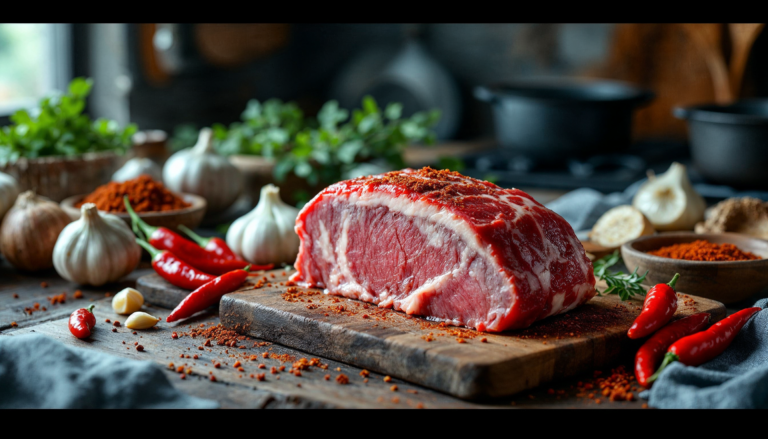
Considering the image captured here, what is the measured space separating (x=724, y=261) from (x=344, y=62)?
15.8ft

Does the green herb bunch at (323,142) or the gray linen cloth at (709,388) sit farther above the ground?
the green herb bunch at (323,142)

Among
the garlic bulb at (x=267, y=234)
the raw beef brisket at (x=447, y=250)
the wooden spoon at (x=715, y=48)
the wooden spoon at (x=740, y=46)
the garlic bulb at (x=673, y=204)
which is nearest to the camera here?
the raw beef brisket at (x=447, y=250)

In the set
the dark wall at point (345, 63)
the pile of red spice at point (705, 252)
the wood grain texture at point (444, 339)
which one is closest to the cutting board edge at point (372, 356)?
the wood grain texture at point (444, 339)

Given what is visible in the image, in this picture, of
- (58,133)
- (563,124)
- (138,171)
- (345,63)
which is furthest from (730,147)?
(345,63)

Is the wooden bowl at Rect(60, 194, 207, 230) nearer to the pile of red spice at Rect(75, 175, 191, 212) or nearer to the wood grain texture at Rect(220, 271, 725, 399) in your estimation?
the pile of red spice at Rect(75, 175, 191, 212)

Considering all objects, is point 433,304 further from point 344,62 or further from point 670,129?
point 344,62

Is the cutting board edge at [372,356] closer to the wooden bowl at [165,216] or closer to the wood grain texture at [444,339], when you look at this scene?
the wood grain texture at [444,339]

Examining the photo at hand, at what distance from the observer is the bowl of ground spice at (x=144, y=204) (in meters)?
2.83

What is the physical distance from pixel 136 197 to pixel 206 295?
81 centimetres

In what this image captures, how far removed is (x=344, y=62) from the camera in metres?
6.59

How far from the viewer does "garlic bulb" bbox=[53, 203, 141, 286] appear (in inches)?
97.9

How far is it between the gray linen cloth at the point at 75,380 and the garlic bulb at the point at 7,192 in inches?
48.8

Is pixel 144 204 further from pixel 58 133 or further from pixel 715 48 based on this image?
pixel 715 48

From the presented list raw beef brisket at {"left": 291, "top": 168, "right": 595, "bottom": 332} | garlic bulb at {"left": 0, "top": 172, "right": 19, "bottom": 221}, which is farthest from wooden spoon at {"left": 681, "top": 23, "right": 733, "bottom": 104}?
garlic bulb at {"left": 0, "top": 172, "right": 19, "bottom": 221}
